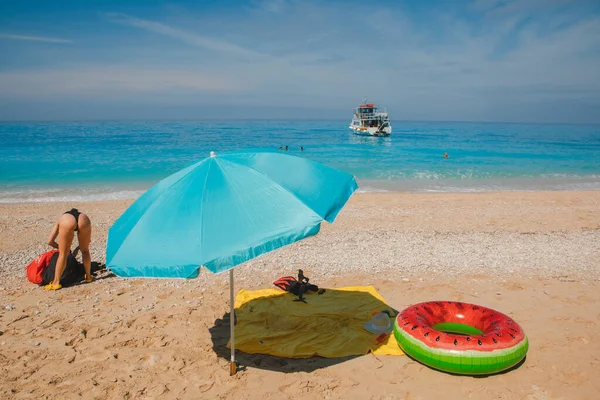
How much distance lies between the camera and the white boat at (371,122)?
198ft

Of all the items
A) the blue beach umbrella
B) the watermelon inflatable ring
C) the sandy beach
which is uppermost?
the blue beach umbrella

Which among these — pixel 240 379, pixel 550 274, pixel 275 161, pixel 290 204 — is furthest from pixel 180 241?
pixel 550 274

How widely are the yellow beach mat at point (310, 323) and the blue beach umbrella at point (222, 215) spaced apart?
807 mm

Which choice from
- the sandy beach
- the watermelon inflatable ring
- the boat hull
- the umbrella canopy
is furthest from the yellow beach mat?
the boat hull

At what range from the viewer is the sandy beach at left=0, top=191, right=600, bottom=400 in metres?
4.04

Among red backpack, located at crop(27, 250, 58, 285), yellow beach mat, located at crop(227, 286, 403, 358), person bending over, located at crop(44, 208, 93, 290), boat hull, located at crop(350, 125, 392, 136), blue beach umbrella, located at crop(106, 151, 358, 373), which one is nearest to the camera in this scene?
blue beach umbrella, located at crop(106, 151, 358, 373)

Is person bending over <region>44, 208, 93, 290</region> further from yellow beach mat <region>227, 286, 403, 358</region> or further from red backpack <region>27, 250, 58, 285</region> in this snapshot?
yellow beach mat <region>227, 286, 403, 358</region>

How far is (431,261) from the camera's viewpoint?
311 inches

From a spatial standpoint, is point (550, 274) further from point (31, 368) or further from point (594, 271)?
point (31, 368)

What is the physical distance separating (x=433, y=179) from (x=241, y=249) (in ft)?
72.9

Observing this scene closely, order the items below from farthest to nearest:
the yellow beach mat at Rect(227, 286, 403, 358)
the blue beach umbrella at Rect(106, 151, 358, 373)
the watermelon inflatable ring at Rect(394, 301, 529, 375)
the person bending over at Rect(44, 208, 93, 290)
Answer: the person bending over at Rect(44, 208, 93, 290) → the yellow beach mat at Rect(227, 286, 403, 358) → the watermelon inflatable ring at Rect(394, 301, 529, 375) → the blue beach umbrella at Rect(106, 151, 358, 373)

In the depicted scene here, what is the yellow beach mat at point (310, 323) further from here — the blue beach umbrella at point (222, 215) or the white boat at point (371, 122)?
the white boat at point (371, 122)

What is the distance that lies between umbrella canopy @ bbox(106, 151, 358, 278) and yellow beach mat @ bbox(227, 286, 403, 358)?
79.7 inches

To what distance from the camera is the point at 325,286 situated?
6.74 meters
